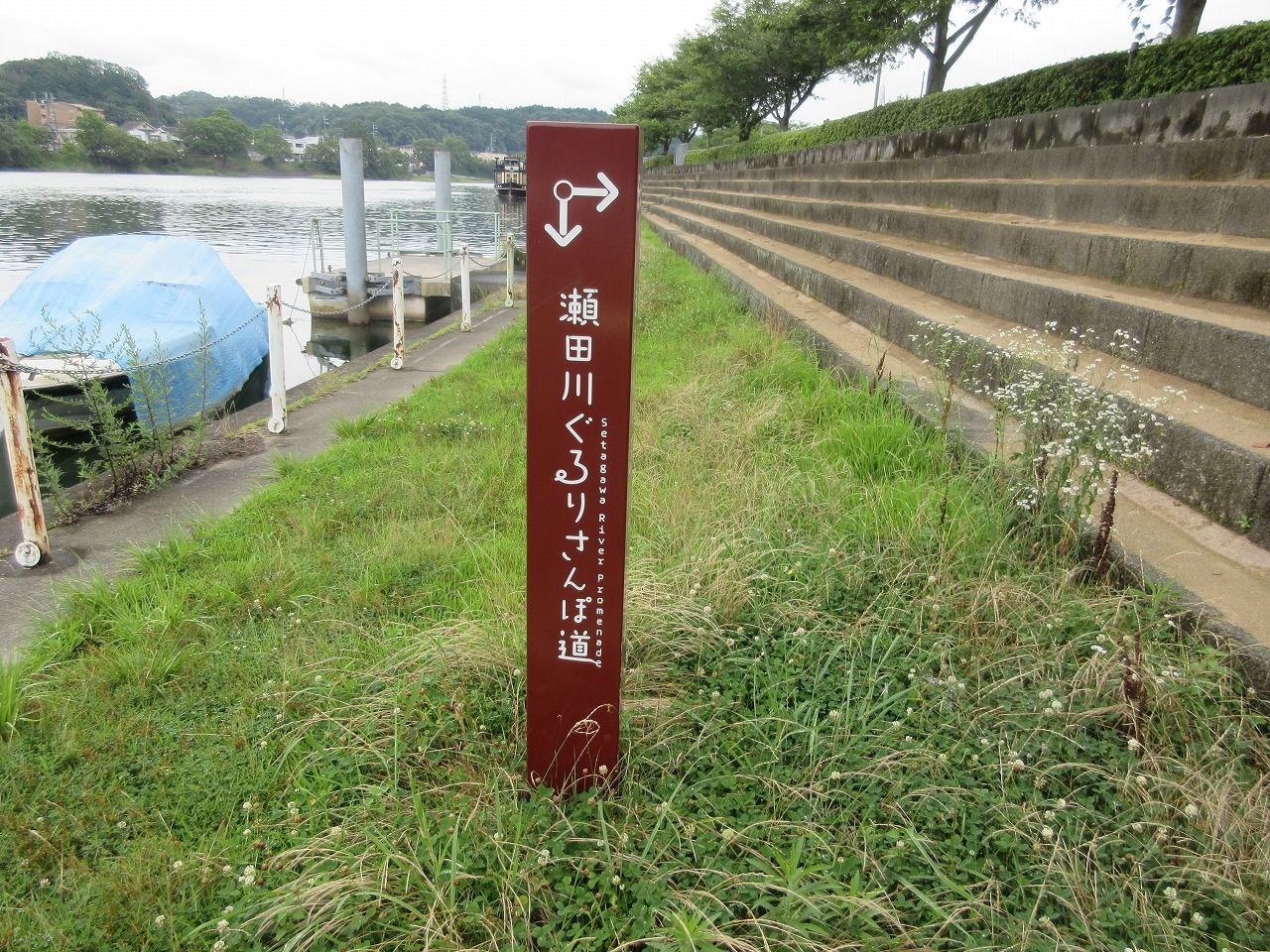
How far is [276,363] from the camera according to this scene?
6.58 meters

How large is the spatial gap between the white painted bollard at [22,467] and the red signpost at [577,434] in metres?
3.29

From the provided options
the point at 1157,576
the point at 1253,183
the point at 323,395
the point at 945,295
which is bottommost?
the point at 323,395

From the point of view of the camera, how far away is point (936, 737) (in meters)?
2.28

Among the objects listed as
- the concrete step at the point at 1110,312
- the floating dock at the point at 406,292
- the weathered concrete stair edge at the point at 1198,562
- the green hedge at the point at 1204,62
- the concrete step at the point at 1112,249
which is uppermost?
the green hedge at the point at 1204,62

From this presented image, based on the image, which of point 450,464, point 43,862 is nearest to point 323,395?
point 450,464

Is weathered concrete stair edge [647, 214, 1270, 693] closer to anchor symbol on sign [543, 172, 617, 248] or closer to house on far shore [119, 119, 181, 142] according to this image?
anchor symbol on sign [543, 172, 617, 248]

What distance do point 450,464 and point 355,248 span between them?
13624 millimetres

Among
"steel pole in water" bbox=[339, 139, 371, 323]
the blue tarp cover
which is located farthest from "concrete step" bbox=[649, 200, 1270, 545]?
"steel pole in water" bbox=[339, 139, 371, 323]

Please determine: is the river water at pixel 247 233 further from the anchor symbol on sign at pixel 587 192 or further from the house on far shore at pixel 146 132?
the house on far shore at pixel 146 132

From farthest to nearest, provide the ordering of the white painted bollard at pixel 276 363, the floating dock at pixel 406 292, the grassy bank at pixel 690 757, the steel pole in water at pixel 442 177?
the steel pole in water at pixel 442 177 < the floating dock at pixel 406 292 < the white painted bollard at pixel 276 363 < the grassy bank at pixel 690 757

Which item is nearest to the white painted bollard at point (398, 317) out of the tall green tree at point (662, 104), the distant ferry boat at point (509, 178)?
the tall green tree at point (662, 104)

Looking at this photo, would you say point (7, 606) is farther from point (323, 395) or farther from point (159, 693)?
point (323, 395)

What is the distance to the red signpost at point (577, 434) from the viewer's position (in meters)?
1.88

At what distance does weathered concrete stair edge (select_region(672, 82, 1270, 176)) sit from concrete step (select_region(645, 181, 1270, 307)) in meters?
0.67
